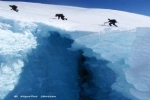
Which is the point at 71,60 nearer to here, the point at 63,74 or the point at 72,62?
the point at 72,62

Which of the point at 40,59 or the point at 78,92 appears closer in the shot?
the point at 40,59

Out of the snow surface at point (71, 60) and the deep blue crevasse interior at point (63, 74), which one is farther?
the deep blue crevasse interior at point (63, 74)

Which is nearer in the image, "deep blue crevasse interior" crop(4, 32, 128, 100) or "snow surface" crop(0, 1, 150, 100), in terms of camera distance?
"snow surface" crop(0, 1, 150, 100)

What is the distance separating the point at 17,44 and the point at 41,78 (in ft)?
3.89

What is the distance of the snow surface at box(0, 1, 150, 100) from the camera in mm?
7496

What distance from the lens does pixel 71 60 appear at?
29.6ft

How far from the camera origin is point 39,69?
8117 mm

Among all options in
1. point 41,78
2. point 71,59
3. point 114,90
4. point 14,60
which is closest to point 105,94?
point 114,90

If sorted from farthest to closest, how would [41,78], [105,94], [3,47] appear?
[105,94], [41,78], [3,47]

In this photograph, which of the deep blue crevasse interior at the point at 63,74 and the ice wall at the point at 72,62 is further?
the deep blue crevasse interior at the point at 63,74

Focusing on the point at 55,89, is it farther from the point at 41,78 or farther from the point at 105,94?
the point at 105,94

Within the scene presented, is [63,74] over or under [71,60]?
under

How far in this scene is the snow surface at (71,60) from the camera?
7496 millimetres

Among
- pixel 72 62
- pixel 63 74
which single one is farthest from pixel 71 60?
pixel 63 74
